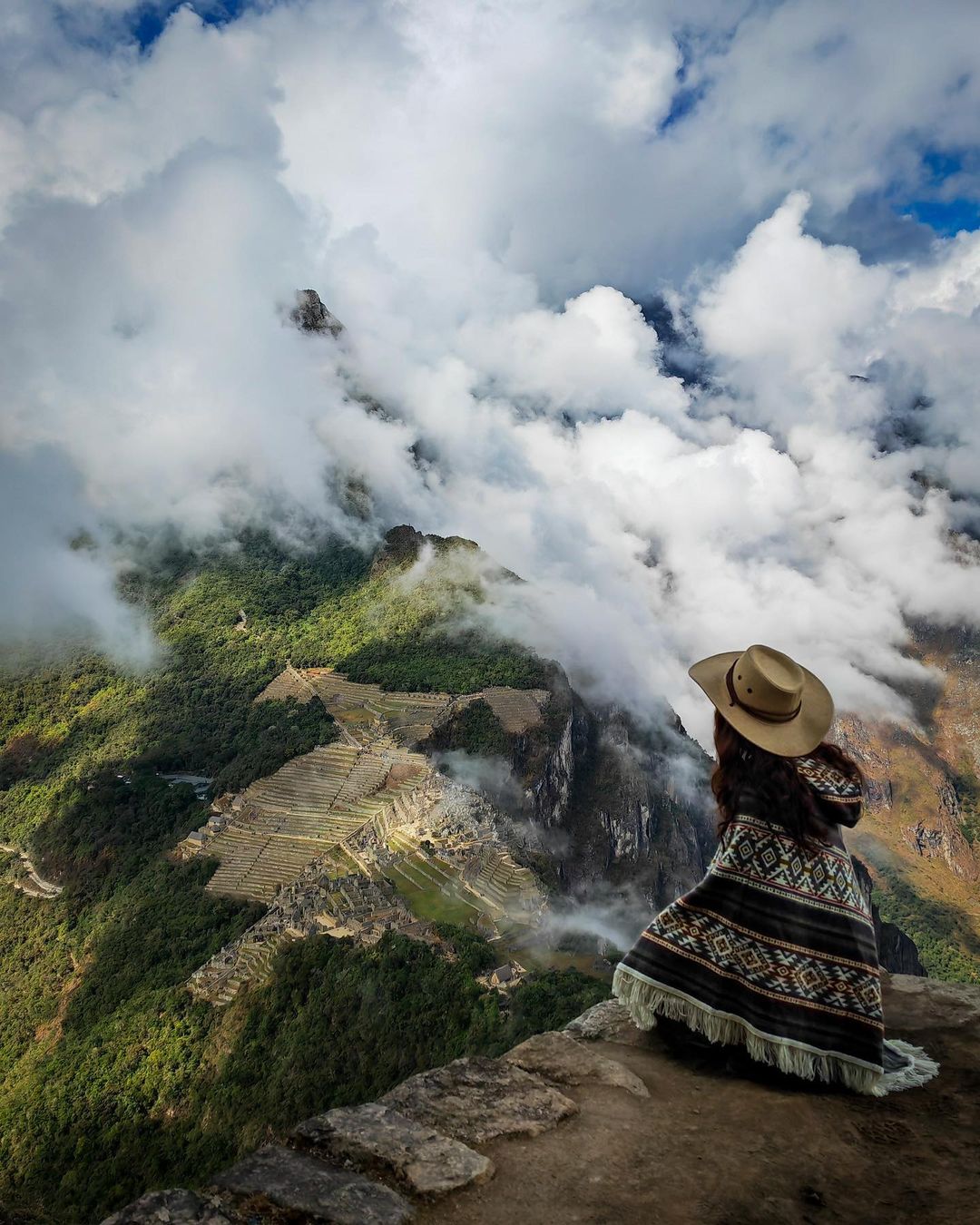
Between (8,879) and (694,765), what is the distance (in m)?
51.3

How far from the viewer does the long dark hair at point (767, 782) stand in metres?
3.45

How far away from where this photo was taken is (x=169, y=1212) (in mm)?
2287

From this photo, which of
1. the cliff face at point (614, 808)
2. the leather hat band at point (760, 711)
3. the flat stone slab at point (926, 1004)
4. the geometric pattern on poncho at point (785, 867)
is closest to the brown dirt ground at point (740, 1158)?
the flat stone slab at point (926, 1004)

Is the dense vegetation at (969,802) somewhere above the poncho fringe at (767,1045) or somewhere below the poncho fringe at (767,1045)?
above

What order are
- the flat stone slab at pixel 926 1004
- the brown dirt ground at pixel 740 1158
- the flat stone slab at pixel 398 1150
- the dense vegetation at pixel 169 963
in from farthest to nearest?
the dense vegetation at pixel 169 963 → the flat stone slab at pixel 926 1004 → the flat stone slab at pixel 398 1150 → the brown dirt ground at pixel 740 1158

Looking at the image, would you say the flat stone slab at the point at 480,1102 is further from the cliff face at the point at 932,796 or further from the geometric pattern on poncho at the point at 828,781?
the cliff face at the point at 932,796

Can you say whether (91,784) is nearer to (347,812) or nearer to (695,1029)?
(347,812)

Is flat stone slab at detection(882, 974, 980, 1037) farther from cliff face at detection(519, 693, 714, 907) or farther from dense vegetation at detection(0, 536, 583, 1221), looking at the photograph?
cliff face at detection(519, 693, 714, 907)

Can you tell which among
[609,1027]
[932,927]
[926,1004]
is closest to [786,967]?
[609,1027]

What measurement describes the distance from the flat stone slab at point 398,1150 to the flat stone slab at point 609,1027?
157cm

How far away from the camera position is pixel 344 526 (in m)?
66.0

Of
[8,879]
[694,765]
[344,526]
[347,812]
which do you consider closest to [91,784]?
[8,879]

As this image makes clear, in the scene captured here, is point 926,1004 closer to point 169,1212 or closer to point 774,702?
point 774,702

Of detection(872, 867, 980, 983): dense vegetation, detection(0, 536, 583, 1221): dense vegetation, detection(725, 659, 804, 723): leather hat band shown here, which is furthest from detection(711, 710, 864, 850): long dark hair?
detection(872, 867, 980, 983): dense vegetation
